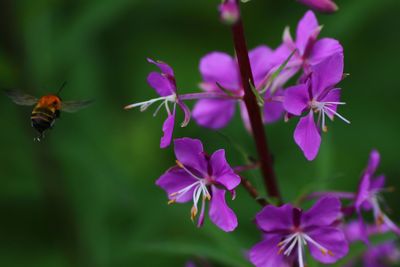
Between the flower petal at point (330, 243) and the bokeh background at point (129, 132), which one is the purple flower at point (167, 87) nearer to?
the flower petal at point (330, 243)

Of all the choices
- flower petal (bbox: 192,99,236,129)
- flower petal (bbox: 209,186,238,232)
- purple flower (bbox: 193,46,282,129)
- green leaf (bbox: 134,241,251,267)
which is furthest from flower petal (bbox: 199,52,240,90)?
green leaf (bbox: 134,241,251,267)

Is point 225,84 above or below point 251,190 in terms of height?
above

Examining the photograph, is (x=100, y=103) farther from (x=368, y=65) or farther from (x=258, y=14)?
(x=368, y=65)

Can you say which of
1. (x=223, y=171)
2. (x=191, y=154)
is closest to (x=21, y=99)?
(x=191, y=154)

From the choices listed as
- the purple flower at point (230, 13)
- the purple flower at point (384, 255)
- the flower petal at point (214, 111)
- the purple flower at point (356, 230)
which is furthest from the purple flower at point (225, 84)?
the purple flower at point (384, 255)


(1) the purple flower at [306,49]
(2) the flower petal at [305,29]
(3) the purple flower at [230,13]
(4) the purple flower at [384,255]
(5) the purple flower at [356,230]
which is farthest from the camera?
(4) the purple flower at [384,255]

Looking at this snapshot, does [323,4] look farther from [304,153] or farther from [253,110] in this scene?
[304,153]

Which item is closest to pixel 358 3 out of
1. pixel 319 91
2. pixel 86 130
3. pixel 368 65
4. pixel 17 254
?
pixel 368 65
